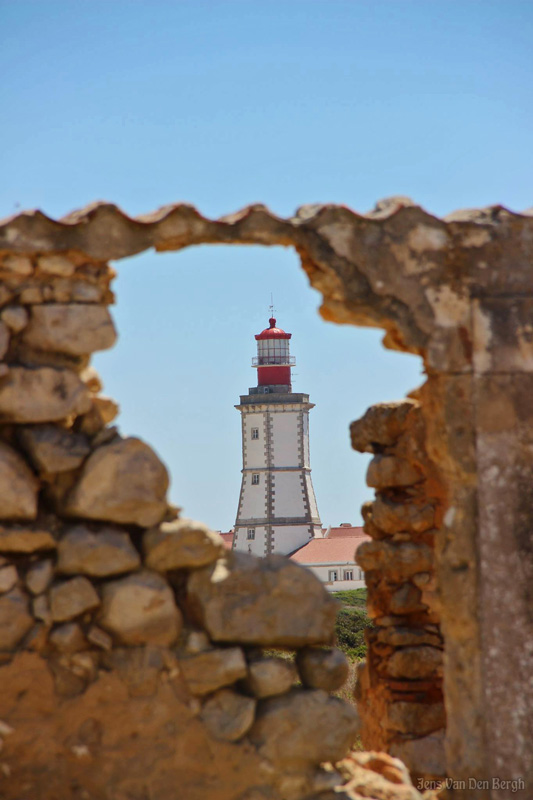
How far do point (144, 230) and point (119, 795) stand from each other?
2.55 metres

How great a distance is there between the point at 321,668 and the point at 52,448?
162 cm

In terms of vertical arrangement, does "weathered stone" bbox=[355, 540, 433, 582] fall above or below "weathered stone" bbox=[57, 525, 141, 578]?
above

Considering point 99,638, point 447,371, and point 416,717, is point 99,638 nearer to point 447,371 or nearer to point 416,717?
point 447,371

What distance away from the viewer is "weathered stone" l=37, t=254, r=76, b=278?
5051 millimetres

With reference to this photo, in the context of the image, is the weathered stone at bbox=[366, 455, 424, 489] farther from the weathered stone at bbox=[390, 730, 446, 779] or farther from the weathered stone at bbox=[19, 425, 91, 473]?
the weathered stone at bbox=[19, 425, 91, 473]

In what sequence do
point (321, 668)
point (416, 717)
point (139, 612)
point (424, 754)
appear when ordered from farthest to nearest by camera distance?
1. point (416, 717)
2. point (424, 754)
3. point (321, 668)
4. point (139, 612)

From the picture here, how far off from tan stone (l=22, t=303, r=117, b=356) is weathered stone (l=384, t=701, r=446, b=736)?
374 cm

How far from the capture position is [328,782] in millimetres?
5031

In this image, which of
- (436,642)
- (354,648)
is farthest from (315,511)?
(436,642)

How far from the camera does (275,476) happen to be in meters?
57.2

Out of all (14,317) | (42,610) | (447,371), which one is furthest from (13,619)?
(447,371)

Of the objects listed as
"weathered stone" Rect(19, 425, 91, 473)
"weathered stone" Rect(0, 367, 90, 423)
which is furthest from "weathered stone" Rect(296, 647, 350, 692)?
"weathered stone" Rect(0, 367, 90, 423)

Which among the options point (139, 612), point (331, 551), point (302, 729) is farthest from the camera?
point (331, 551)

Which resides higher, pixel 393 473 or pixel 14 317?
pixel 14 317
